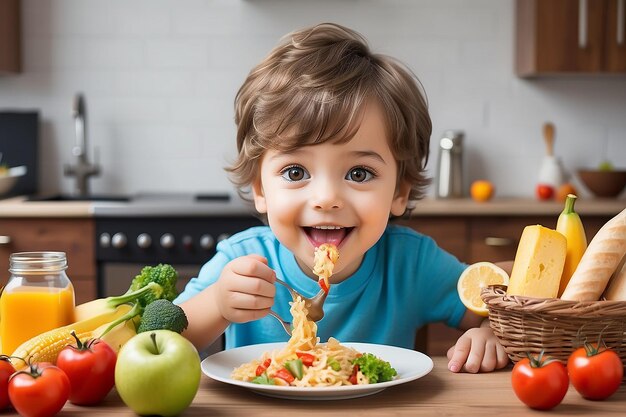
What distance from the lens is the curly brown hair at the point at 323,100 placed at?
153 centimetres

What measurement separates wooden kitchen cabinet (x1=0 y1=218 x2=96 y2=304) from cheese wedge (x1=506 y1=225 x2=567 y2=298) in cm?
238

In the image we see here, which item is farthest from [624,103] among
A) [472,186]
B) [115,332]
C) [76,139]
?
[115,332]

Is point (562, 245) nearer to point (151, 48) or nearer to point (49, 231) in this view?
point (49, 231)

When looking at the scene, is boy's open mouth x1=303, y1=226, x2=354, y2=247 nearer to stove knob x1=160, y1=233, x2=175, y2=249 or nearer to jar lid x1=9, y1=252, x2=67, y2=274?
jar lid x1=9, y1=252, x2=67, y2=274

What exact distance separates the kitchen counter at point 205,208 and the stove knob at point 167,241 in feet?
0.28

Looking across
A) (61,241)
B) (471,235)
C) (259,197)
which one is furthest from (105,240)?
(259,197)

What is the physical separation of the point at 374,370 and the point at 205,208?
220 cm

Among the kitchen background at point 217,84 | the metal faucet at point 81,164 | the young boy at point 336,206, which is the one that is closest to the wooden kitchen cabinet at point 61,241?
the metal faucet at point 81,164

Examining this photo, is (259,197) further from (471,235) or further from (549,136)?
(549,136)

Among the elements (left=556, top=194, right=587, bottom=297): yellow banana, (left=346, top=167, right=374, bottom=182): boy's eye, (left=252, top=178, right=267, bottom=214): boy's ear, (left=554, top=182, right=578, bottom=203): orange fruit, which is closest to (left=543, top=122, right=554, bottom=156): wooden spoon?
(left=554, top=182, right=578, bottom=203): orange fruit

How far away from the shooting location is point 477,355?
137 centimetres

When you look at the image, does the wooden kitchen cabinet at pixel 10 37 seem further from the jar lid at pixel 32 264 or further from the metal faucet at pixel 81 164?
the jar lid at pixel 32 264

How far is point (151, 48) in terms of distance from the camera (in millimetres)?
4055

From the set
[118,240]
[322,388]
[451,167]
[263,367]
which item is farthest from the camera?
[451,167]
